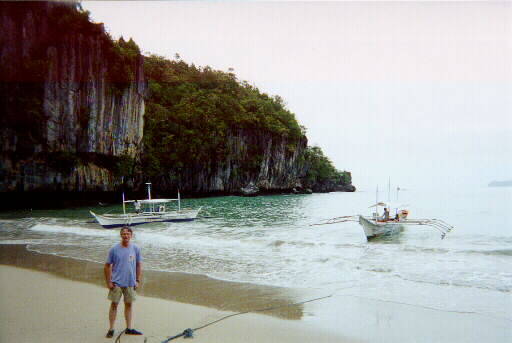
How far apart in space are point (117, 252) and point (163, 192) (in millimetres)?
45415

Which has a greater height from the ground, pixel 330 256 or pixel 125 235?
pixel 125 235

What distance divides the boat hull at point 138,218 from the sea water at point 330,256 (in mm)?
650

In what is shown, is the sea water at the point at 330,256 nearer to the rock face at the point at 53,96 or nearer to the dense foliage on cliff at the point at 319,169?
the rock face at the point at 53,96

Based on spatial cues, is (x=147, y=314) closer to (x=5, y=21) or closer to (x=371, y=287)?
(x=371, y=287)

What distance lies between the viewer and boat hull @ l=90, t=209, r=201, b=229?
18969 mm

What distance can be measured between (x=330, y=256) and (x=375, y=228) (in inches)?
197

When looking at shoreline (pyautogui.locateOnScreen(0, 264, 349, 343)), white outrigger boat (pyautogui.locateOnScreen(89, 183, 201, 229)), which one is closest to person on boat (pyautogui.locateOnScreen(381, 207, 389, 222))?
white outrigger boat (pyautogui.locateOnScreen(89, 183, 201, 229))

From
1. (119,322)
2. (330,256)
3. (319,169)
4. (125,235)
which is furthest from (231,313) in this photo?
(319,169)

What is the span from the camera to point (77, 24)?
29.1 metres

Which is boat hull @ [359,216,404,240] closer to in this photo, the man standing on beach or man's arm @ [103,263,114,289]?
the man standing on beach

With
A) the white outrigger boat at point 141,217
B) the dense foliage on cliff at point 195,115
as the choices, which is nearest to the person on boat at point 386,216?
the white outrigger boat at point 141,217

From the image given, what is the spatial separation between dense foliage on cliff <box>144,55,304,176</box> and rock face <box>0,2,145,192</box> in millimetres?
12305

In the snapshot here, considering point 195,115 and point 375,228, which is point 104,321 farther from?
point 195,115

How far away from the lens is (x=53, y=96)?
28312 millimetres
